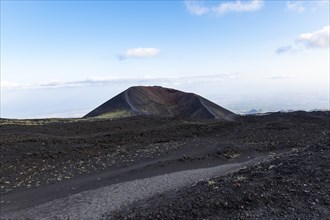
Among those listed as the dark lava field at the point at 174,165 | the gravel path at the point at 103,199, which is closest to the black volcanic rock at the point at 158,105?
the dark lava field at the point at 174,165

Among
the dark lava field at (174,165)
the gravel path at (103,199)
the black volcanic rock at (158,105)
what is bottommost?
the gravel path at (103,199)

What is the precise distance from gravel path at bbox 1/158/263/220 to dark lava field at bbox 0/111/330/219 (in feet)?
0.27

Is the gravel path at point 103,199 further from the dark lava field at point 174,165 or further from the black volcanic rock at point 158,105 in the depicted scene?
the black volcanic rock at point 158,105

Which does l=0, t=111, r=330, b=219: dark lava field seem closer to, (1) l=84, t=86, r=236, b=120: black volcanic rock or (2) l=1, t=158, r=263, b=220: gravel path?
(2) l=1, t=158, r=263, b=220: gravel path

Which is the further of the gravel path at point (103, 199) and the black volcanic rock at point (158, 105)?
the black volcanic rock at point (158, 105)

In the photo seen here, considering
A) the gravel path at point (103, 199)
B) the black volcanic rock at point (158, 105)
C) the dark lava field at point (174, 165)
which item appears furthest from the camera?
the black volcanic rock at point (158, 105)

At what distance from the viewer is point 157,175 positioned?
51.5 ft

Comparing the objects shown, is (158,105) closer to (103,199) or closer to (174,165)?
(174,165)

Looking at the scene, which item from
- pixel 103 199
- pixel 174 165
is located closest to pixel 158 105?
pixel 174 165

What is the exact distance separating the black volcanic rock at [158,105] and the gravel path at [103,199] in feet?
81.3

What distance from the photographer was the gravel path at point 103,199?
10806 millimetres

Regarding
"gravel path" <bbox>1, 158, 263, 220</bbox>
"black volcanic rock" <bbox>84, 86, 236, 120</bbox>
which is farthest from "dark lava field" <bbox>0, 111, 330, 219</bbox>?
"black volcanic rock" <bbox>84, 86, 236, 120</bbox>

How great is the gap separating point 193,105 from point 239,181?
3515cm

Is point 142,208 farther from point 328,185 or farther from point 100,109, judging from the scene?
point 100,109
